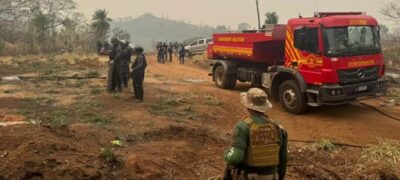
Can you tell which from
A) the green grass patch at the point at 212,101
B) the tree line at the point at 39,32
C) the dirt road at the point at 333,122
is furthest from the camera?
the tree line at the point at 39,32

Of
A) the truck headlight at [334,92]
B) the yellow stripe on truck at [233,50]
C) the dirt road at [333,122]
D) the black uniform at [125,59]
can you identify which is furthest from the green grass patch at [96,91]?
the truck headlight at [334,92]

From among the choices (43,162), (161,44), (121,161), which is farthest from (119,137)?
(161,44)

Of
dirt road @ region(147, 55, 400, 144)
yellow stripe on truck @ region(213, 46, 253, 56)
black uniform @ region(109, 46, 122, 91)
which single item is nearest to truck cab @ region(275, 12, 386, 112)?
dirt road @ region(147, 55, 400, 144)

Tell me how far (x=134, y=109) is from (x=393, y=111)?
706cm

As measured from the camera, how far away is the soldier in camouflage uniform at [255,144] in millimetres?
4469

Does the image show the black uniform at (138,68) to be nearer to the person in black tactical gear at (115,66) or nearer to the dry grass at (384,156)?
the person in black tactical gear at (115,66)

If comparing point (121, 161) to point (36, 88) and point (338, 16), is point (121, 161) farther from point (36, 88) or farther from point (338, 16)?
point (36, 88)

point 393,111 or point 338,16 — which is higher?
point 338,16

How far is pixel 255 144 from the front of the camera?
14.7 ft

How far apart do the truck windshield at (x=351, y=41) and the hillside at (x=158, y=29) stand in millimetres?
142263

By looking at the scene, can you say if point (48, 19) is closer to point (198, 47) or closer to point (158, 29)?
point (198, 47)

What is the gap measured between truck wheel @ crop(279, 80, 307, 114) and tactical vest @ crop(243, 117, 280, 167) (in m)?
8.36

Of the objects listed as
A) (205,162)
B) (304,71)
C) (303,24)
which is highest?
(303,24)

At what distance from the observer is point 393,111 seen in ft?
44.2
